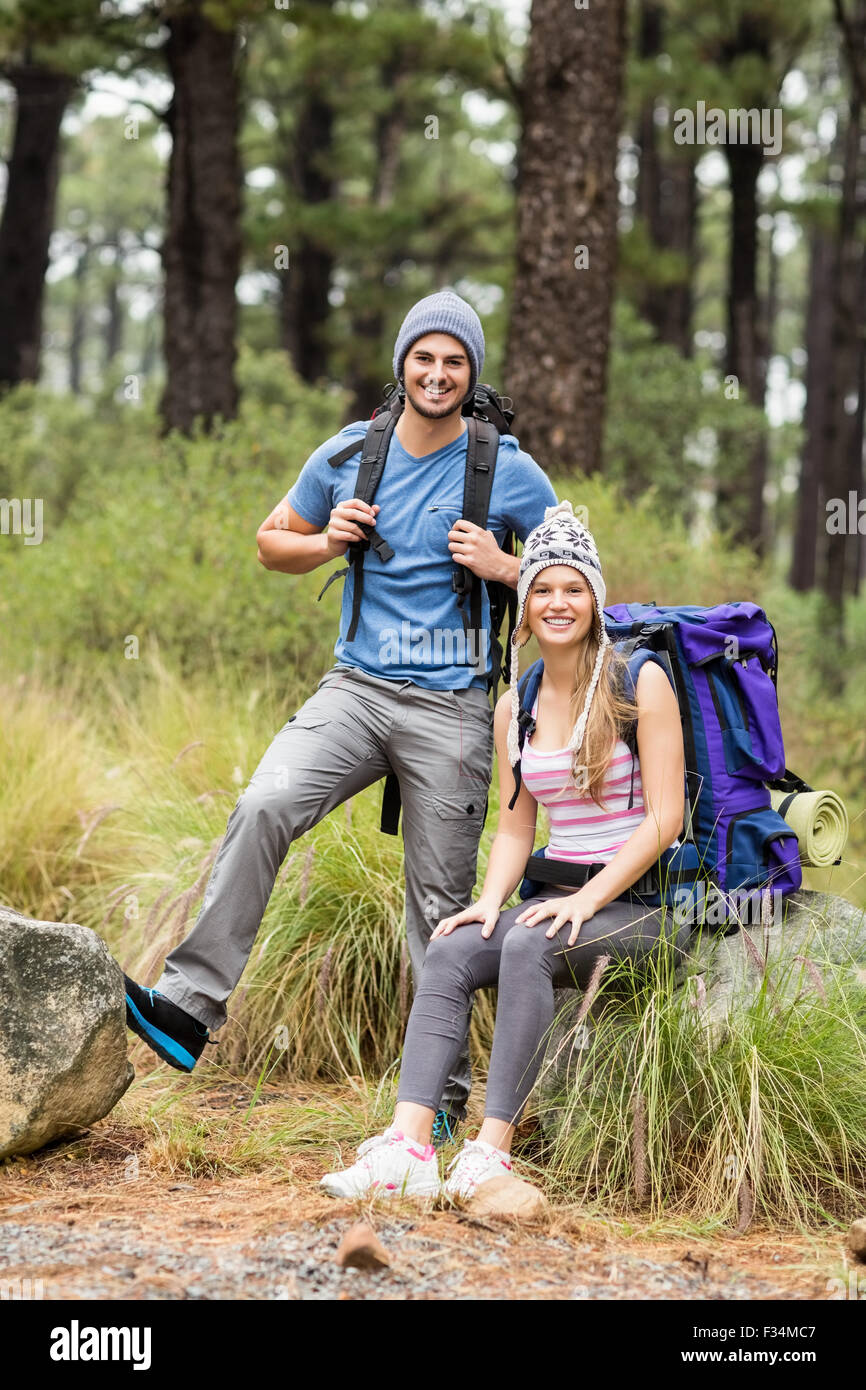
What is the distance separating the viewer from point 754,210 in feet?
58.5

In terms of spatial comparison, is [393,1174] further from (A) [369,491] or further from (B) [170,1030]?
(A) [369,491]

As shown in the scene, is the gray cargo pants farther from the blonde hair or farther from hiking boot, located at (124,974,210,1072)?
the blonde hair

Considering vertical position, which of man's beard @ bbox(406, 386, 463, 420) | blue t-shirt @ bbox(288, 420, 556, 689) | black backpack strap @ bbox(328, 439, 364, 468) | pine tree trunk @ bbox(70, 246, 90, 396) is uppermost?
pine tree trunk @ bbox(70, 246, 90, 396)

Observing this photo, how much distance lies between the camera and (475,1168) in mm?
3348

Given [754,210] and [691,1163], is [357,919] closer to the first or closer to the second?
[691,1163]

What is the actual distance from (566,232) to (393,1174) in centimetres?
633

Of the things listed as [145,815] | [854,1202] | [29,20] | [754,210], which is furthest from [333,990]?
[754,210]

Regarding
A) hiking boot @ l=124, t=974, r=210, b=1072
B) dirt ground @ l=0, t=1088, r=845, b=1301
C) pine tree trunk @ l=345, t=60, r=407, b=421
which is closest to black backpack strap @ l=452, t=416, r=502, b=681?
hiking boot @ l=124, t=974, r=210, b=1072

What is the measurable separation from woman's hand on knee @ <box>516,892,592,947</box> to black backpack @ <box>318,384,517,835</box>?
614mm

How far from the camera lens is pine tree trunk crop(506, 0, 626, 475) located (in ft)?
27.1

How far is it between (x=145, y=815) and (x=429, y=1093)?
2.43 meters

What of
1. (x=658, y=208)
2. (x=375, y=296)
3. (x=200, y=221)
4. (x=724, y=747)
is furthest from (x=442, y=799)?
(x=658, y=208)

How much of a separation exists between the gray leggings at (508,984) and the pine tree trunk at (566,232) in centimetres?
497

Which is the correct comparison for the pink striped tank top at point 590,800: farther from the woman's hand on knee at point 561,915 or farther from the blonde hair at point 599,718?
the woman's hand on knee at point 561,915
